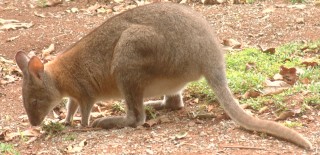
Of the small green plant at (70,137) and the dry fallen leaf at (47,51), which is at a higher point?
the dry fallen leaf at (47,51)

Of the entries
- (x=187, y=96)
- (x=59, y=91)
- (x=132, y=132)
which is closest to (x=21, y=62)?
(x=59, y=91)

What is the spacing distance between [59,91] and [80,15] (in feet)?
15.6

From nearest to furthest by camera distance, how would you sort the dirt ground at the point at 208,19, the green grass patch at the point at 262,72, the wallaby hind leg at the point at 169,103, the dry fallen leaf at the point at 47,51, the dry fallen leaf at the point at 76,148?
the dirt ground at the point at 208,19, the dry fallen leaf at the point at 76,148, the green grass patch at the point at 262,72, the wallaby hind leg at the point at 169,103, the dry fallen leaf at the point at 47,51

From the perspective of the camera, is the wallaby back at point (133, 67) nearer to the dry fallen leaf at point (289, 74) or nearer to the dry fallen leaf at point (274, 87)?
the dry fallen leaf at point (274, 87)

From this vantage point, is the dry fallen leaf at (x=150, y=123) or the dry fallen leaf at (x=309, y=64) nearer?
the dry fallen leaf at (x=150, y=123)

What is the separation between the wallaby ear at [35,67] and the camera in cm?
593

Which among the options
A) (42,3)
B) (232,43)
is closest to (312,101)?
(232,43)

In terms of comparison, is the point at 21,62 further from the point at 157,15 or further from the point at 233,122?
the point at 233,122

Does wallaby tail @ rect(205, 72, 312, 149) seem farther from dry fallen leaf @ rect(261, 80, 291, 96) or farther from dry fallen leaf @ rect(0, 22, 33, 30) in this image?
dry fallen leaf @ rect(0, 22, 33, 30)

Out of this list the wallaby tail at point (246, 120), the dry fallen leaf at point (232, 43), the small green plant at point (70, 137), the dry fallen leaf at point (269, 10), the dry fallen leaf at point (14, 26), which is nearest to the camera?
the wallaby tail at point (246, 120)

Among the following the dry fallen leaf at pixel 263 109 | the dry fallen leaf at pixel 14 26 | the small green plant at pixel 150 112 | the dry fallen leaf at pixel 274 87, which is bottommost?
the small green plant at pixel 150 112

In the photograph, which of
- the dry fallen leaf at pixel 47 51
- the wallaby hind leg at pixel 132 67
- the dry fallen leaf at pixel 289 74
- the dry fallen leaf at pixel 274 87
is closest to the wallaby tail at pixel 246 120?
the wallaby hind leg at pixel 132 67

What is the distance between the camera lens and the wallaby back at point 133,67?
5.68m

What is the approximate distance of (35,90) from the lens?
608 centimetres
